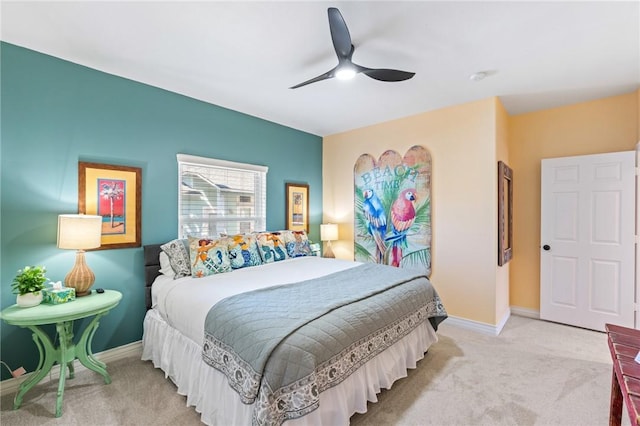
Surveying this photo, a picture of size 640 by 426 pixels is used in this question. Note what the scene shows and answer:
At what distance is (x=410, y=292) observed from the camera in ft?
7.88

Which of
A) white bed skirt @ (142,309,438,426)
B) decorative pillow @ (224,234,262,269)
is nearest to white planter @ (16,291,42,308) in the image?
white bed skirt @ (142,309,438,426)

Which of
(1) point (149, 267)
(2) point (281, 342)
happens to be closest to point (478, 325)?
(2) point (281, 342)

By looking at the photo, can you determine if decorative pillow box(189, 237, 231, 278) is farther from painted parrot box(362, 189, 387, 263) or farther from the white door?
the white door

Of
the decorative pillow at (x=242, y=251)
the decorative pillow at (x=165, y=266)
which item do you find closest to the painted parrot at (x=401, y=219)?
the decorative pillow at (x=242, y=251)

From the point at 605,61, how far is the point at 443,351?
2954mm

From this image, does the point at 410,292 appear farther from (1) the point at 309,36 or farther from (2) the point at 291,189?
(2) the point at 291,189

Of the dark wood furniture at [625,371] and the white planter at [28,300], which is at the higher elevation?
the white planter at [28,300]

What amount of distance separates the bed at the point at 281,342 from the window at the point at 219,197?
0.64m

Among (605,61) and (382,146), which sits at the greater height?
(605,61)

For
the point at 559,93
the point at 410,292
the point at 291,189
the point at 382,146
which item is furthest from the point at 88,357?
the point at 559,93

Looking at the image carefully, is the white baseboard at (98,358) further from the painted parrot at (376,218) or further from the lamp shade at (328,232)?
the painted parrot at (376,218)

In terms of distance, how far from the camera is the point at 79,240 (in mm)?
2166

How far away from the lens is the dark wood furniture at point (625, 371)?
3.59ft

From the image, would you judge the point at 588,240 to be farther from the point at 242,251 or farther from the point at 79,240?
the point at 79,240
